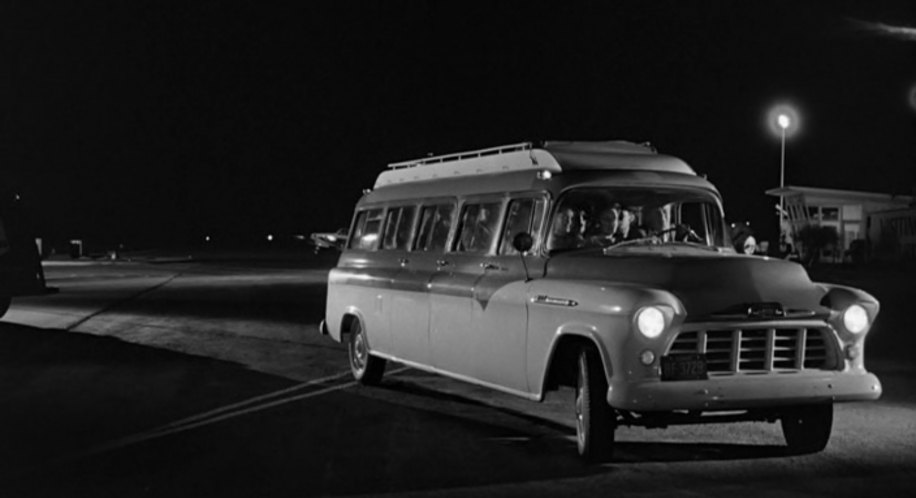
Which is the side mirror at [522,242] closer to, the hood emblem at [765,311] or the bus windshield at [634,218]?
the bus windshield at [634,218]

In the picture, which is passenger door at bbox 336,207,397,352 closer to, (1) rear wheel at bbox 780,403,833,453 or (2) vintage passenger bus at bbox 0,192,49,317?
(1) rear wheel at bbox 780,403,833,453

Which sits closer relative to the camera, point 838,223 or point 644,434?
point 644,434

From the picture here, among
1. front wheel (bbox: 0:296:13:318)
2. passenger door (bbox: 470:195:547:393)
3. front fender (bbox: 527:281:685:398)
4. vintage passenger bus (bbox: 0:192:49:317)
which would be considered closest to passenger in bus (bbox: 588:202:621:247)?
passenger door (bbox: 470:195:547:393)

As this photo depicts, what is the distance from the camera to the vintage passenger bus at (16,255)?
19.0 meters

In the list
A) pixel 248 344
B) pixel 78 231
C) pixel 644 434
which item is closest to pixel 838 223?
pixel 248 344

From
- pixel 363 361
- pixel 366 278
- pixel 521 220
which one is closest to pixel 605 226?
pixel 521 220

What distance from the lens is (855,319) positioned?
770cm

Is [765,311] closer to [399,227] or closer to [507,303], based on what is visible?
[507,303]

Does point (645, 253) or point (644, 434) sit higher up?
point (645, 253)

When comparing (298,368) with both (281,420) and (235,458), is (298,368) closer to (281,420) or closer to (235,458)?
(281,420)

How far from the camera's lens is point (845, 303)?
302 inches

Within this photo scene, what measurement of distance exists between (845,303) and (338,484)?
12.2 feet

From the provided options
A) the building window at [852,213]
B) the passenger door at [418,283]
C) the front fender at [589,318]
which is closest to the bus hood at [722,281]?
the front fender at [589,318]

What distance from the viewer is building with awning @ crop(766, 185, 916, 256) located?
56.4 metres
